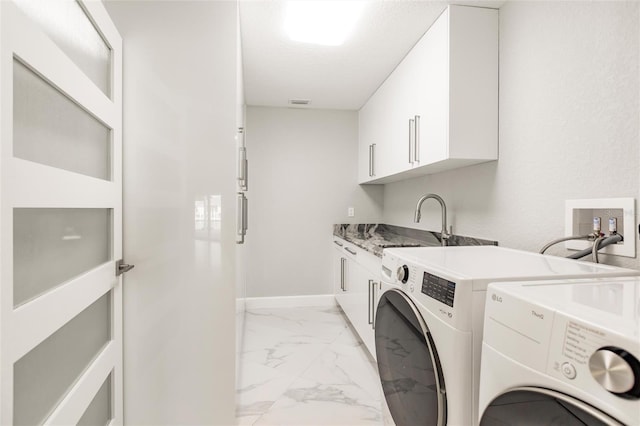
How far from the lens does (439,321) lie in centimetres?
94

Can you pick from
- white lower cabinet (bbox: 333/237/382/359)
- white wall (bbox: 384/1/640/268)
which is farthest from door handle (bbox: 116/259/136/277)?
white wall (bbox: 384/1/640/268)

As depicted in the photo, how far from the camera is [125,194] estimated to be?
4.97ft

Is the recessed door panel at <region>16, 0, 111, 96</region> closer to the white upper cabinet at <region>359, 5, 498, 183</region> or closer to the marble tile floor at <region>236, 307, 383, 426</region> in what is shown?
the white upper cabinet at <region>359, 5, 498, 183</region>

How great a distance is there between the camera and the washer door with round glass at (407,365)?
95 cm

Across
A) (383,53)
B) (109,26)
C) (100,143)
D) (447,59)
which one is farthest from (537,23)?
(100,143)

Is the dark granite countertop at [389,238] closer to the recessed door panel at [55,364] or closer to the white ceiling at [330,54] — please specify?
the white ceiling at [330,54]

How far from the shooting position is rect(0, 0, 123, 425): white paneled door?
2.52 feet

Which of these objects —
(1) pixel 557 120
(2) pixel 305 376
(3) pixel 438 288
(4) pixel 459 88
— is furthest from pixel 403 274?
(2) pixel 305 376

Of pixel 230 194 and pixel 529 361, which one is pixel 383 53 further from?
pixel 529 361

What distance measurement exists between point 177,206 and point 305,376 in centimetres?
139

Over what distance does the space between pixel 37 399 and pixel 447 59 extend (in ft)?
7.02

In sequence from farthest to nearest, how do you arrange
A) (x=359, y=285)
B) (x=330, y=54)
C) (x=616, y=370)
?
(x=359, y=285), (x=330, y=54), (x=616, y=370)

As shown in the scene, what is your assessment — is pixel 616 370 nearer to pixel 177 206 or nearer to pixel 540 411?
pixel 540 411

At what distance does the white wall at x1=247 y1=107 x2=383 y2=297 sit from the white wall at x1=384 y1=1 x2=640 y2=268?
1755mm
